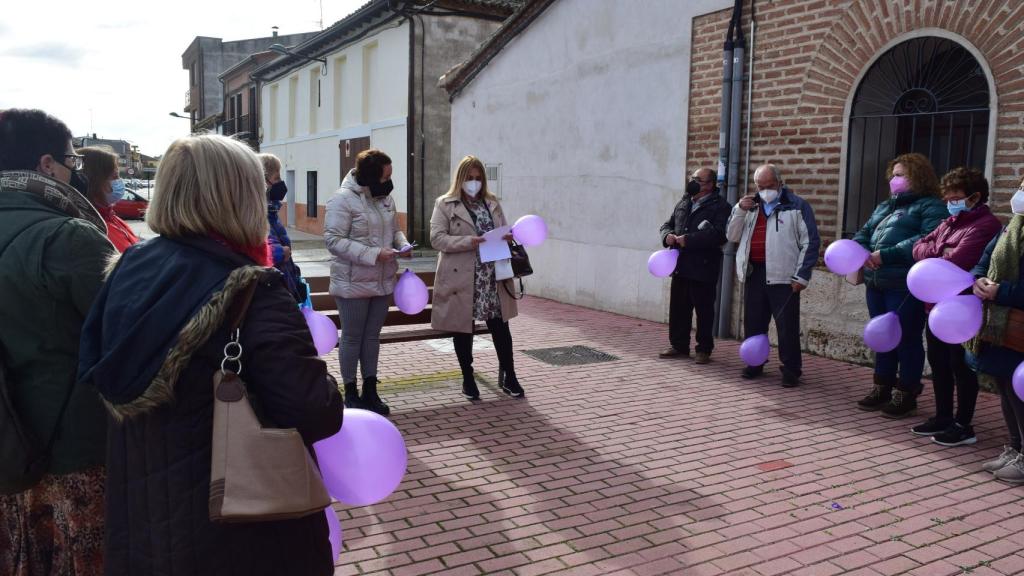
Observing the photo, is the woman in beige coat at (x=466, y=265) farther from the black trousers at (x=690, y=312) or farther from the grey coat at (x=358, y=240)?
the black trousers at (x=690, y=312)

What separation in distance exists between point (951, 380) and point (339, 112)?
21775 millimetres

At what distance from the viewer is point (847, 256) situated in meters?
5.73

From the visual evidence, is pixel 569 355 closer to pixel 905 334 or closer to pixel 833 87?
pixel 905 334

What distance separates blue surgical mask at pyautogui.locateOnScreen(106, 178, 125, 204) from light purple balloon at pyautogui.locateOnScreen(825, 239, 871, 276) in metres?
4.51

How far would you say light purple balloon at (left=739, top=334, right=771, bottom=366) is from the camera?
691 centimetres

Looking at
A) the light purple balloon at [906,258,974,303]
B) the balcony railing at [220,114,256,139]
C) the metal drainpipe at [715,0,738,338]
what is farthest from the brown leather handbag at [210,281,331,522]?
the balcony railing at [220,114,256,139]

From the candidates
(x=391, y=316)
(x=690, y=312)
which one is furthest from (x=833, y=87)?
(x=391, y=316)

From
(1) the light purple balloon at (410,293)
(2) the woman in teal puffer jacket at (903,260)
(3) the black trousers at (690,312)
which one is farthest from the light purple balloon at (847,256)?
(1) the light purple balloon at (410,293)

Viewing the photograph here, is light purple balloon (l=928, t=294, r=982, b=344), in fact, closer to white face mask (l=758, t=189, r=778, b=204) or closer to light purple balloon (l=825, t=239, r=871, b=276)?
light purple balloon (l=825, t=239, r=871, b=276)

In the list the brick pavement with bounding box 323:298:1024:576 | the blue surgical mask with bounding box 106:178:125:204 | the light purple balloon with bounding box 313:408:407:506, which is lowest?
the brick pavement with bounding box 323:298:1024:576

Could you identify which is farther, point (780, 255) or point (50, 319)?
point (780, 255)

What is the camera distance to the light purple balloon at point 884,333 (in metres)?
5.55

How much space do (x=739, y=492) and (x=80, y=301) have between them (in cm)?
343

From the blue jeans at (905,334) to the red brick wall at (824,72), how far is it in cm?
148
